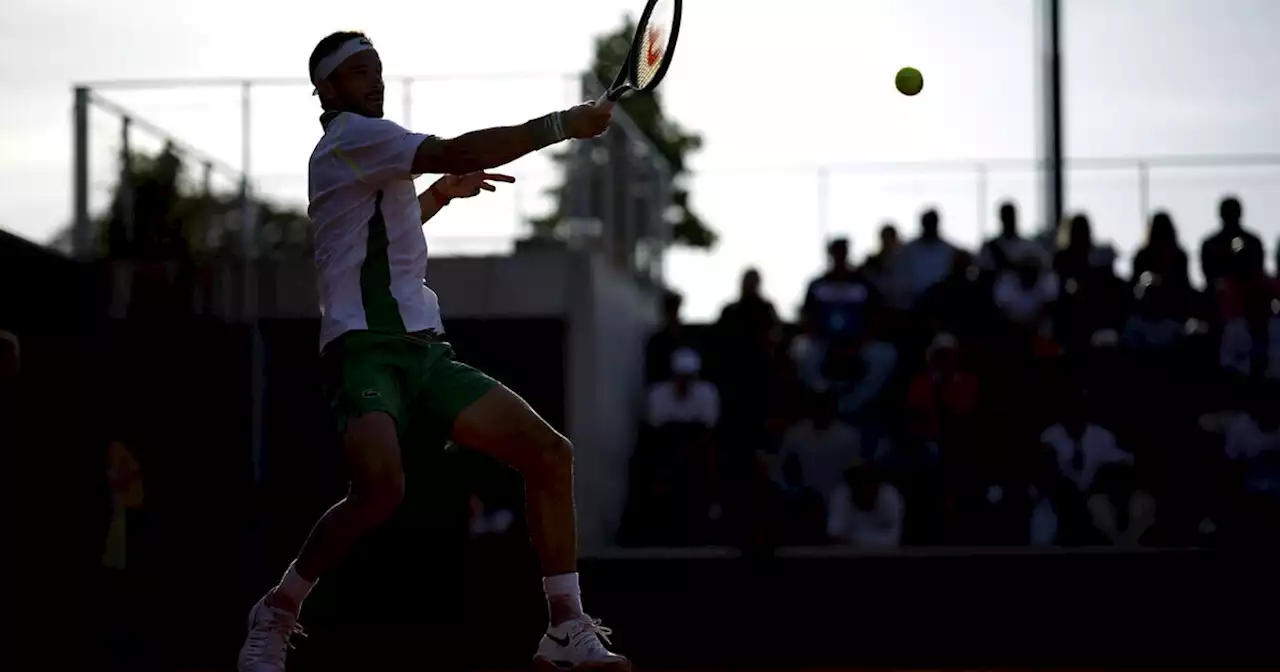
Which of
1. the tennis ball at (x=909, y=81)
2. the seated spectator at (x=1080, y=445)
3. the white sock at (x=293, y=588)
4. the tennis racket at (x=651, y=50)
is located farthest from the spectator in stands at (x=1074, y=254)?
the white sock at (x=293, y=588)

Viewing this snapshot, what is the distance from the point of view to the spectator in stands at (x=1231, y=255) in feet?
48.2

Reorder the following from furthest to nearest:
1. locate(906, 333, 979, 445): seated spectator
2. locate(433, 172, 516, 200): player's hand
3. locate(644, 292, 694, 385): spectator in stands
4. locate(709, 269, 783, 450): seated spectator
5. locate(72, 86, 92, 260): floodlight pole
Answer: locate(644, 292, 694, 385): spectator in stands
locate(709, 269, 783, 450): seated spectator
locate(906, 333, 979, 445): seated spectator
locate(72, 86, 92, 260): floodlight pole
locate(433, 172, 516, 200): player's hand

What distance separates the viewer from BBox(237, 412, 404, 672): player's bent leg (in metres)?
6.48

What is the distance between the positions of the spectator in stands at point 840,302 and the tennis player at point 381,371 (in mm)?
8105

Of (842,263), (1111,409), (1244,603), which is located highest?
(842,263)

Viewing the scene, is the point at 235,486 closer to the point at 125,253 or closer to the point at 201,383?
the point at 201,383

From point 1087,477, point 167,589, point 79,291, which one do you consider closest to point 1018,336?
point 1087,477

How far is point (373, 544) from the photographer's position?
1093 cm

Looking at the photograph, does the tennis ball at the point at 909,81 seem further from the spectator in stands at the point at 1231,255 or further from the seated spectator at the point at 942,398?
the spectator in stands at the point at 1231,255

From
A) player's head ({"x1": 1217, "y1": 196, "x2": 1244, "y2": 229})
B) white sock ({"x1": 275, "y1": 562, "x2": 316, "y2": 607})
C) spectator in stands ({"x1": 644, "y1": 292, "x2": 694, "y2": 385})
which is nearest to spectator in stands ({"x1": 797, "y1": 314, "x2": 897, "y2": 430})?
spectator in stands ({"x1": 644, "y1": 292, "x2": 694, "y2": 385})

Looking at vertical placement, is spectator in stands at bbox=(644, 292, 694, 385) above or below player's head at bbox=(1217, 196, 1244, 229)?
below

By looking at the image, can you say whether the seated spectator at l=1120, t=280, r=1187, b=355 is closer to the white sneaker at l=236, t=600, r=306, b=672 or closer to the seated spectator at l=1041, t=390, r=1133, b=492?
the seated spectator at l=1041, t=390, r=1133, b=492

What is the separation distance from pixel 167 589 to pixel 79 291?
339 cm

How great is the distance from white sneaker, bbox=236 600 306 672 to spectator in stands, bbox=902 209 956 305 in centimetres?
900
